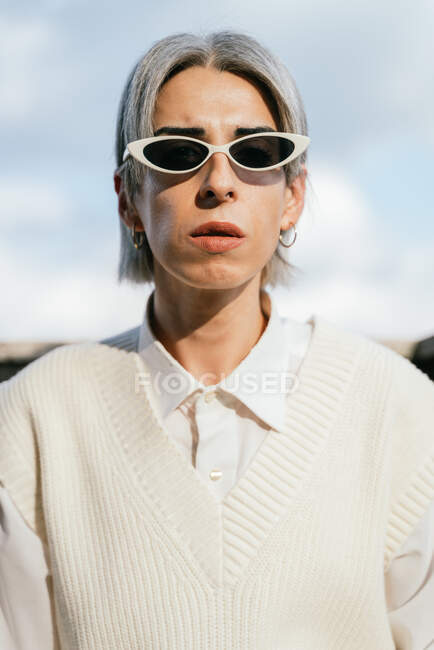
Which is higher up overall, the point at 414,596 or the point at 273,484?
the point at 273,484

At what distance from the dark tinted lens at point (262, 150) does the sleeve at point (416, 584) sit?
0.90 metres

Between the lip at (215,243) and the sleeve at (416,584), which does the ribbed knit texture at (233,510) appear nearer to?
the sleeve at (416,584)

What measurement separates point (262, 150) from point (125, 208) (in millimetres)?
450

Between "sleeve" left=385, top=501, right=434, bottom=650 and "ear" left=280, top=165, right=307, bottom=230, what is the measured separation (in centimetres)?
79

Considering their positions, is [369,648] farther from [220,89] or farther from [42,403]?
[220,89]

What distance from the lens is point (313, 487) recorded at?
1.77m

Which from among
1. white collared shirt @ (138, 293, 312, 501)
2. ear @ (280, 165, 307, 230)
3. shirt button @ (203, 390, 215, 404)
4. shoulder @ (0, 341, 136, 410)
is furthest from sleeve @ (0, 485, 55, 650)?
ear @ (280, 165, 307, 230)

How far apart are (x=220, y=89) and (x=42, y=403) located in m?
0.89

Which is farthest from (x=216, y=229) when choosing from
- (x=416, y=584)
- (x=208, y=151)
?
(x=416, y=584)

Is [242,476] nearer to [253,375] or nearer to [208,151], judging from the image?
[253,375]

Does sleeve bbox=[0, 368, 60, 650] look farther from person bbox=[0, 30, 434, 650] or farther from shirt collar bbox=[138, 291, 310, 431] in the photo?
shirt collar bbox=[138, 291, 310, 431]

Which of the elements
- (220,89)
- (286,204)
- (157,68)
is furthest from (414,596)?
(157,68)

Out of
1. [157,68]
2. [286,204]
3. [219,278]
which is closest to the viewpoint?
[219,278]

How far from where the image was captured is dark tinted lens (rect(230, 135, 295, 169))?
1727mm
